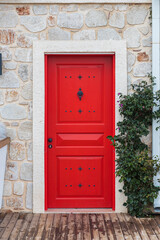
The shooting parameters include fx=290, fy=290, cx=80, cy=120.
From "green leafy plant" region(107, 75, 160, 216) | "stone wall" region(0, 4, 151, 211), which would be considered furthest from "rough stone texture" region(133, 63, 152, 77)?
"green leafy plant" region(107, 75, 160, 216)

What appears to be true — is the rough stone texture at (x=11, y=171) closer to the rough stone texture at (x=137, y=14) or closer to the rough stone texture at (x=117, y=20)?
the rough stone texture at (x=117, y=20)

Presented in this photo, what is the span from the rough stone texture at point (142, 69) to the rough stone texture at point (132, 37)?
0.27 metres

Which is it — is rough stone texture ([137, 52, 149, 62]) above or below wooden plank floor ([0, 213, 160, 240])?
above

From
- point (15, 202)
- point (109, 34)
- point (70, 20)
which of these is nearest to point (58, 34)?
point (70, 20)

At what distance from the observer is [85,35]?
3859mm

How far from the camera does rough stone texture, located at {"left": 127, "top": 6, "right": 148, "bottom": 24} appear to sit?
3842mm

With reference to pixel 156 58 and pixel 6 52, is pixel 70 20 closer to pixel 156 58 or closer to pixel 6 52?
pixel 6 52

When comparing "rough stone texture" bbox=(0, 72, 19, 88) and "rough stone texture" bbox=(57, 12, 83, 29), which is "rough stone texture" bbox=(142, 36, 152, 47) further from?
"rough stone texture" bbox=(0, 72, 19, 88)

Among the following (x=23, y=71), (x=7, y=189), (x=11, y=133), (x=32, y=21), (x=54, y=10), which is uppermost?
A: (x=54, y=10)

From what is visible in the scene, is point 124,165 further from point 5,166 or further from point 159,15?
point 159,15

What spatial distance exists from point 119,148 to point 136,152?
0.77ft

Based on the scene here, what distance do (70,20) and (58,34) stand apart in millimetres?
243

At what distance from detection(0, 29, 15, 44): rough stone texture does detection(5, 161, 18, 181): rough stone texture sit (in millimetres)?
1630

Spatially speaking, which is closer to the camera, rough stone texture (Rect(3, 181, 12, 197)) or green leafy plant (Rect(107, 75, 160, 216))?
green leafy plant (Rect(107, 75, 160, 216))
